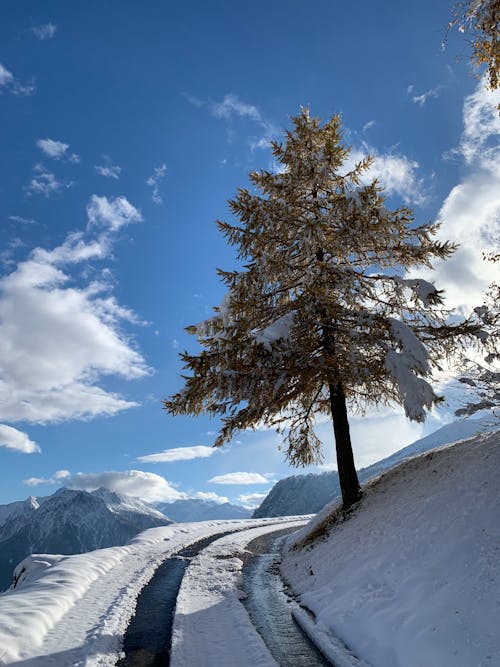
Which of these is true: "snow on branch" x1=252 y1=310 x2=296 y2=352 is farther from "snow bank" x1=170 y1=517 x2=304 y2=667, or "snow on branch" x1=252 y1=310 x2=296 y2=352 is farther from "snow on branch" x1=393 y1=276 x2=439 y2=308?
"snow bank" x1=170 y1=517 x2=304 y2=667

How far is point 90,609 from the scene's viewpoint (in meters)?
10.2

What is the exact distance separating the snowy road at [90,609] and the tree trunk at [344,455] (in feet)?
13.9

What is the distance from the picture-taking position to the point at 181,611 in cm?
970

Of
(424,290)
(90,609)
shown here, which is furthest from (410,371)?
(90,609)

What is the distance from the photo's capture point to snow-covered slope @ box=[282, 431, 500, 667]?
607 cm

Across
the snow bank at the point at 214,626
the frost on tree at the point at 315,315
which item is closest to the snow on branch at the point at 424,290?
the frost on tree at the point at 315,315

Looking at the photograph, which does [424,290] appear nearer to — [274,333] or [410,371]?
[410,371]

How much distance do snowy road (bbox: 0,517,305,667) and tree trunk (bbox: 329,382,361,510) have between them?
423 centimetres

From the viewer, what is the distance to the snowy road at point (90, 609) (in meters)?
7.50

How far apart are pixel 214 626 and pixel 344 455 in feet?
21.7

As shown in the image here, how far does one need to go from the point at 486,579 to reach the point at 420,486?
487 cm

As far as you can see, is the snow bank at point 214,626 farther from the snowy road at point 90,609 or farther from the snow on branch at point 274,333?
the snow on branch at point 274,333

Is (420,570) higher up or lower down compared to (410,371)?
lower down

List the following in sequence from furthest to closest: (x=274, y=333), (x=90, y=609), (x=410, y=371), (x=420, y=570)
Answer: (x=274, y=333) < (x=410, y=371) < (x=90, y=609) < (x=420, y=570)
